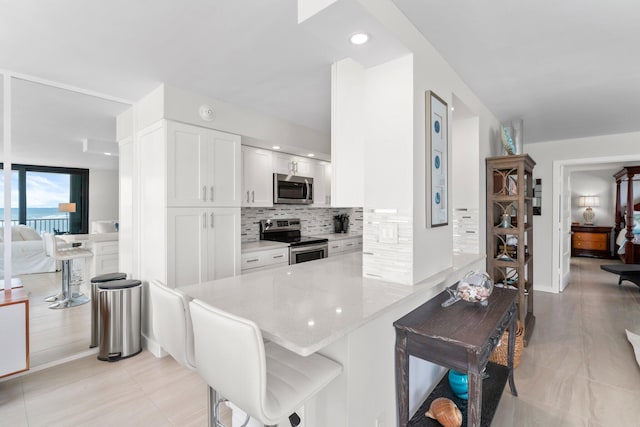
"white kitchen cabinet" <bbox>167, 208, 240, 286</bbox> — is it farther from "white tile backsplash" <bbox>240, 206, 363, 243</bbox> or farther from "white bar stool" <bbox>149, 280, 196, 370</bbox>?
"white bar stool" <bbox>149, 280, 196, 370</bbox>

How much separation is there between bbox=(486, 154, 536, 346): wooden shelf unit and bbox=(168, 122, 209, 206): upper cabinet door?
291 cm

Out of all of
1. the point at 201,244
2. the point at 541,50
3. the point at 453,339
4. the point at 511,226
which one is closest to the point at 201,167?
the point at 201,244

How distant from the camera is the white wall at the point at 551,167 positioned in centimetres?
437

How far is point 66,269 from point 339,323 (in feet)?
11.3

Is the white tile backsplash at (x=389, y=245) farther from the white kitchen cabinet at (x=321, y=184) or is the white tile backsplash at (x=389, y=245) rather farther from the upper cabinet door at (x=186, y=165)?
the white kitchen cabinet at (x=321, y=184)

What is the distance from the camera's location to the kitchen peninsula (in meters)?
1.17

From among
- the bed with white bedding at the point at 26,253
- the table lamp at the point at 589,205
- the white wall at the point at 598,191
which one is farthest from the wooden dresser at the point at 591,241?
the bed with white bedding at the point at 26,253

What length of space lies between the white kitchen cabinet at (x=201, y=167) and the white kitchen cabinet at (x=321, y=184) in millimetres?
1630

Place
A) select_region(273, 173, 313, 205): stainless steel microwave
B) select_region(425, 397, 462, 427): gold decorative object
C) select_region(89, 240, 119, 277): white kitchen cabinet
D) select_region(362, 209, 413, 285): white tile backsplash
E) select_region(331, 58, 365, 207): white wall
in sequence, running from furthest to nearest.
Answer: select_region(273, 173, 313, 205): stainless steel microwave < select_region(89, 240, 119, 277): white kitchen cabinet < select_region(331, 58, 365, 207): white wall < select_region(362, 209, 413, 285): white tile backsplash < select_region(425, 397, 462, 427): gold decorative object

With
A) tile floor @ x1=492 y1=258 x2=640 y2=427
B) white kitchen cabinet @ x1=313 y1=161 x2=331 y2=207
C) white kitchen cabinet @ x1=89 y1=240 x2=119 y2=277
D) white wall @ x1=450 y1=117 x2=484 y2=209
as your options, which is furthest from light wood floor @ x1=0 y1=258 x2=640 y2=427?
white kitchen cabinet @ x1=313 y1=161 x2=331 y2=207

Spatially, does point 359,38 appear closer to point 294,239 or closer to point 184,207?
point 184,207

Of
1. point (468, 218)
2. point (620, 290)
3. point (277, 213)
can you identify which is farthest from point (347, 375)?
point (620, 290)

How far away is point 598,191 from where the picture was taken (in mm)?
8086

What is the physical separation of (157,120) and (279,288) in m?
1.98
